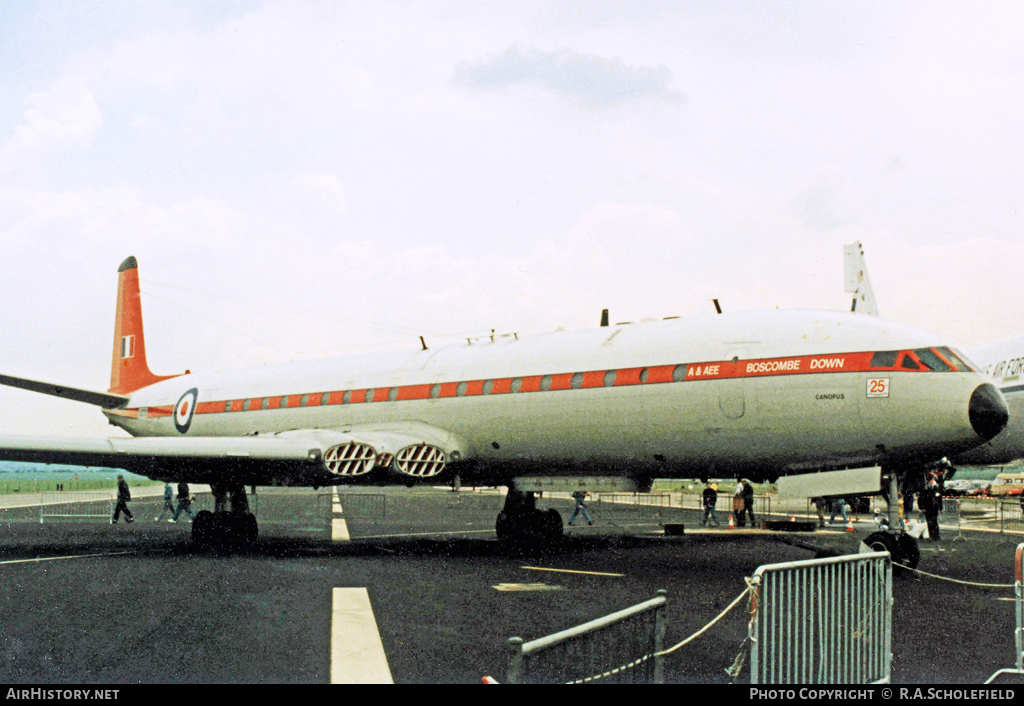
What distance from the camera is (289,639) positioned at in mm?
7824

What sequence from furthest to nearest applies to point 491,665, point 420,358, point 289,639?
point 420,358, point 289,639, point 491,665

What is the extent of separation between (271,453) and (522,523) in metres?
5.32

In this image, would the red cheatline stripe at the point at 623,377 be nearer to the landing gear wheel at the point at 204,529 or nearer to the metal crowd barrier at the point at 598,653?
the landing gear wheel at the point at 204,529

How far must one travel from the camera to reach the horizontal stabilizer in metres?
18.0

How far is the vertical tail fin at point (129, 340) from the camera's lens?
2439 cm

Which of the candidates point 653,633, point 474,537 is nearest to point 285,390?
point 474,537

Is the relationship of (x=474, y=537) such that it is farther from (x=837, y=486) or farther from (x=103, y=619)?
(x=103, y=619)

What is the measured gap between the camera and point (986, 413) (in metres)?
10.6

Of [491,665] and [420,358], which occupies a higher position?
[420,358]

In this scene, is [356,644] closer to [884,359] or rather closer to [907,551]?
[884,359]

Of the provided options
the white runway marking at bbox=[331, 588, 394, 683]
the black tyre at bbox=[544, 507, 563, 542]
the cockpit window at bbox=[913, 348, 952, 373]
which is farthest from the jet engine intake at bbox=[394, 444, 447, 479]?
the cockpit window at bbox=[913, 348, 952, 373]

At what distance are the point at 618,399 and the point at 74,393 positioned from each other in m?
15.1

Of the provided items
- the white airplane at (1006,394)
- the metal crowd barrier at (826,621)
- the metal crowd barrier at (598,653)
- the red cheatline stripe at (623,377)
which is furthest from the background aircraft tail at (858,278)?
the metal crowd barrier at (598,653)

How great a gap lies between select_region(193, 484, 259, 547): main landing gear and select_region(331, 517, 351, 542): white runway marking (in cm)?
256
